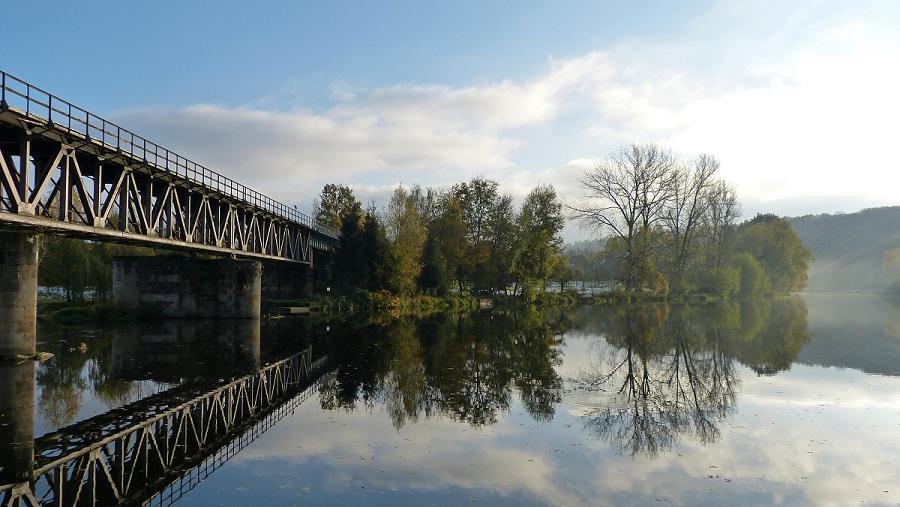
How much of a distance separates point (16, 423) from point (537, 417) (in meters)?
13.3

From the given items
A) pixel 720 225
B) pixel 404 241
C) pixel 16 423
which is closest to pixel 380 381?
pixel 16 423

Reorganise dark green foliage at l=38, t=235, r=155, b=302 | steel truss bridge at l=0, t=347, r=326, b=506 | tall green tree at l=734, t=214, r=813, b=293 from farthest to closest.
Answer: tall green tree at l=734, t=214, r=813, b=293 → dark green foliage at l=38, t=235, r=155, b=302 → steel truss bridge at l=0, t=347, r=326, b=506

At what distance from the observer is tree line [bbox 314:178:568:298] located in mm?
61750

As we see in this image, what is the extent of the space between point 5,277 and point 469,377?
1813 cm

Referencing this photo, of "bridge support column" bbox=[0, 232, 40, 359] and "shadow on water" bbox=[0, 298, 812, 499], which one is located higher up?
"bridge support column" bbox=[0, 232, 40, 359]

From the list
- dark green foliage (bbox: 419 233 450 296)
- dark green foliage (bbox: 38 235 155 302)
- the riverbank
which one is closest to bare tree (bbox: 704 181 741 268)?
the riverbank

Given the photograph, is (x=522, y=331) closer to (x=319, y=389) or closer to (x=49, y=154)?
(x=319, y=389)

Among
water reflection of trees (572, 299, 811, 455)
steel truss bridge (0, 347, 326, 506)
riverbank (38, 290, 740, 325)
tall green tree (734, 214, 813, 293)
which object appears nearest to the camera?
steel truss bridge (0, 347, 326, 506)

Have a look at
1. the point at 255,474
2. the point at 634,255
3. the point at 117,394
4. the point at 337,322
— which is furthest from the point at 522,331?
the point at 634,255

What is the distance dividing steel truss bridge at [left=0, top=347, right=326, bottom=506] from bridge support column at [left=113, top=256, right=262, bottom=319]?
27610 mm

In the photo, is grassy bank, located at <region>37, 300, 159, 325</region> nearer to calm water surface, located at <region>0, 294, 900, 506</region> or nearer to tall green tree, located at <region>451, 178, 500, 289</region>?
calm water surface, located at <region>0, 294, 900, 506</region>

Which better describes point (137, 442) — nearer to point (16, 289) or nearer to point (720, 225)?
point (16, 289)

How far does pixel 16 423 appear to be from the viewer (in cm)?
1481

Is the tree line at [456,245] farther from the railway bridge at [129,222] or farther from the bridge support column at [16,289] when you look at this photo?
Answer: the bridge support column at [16,289]
